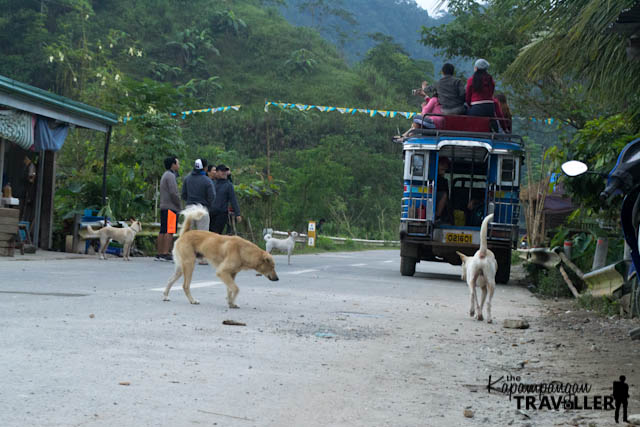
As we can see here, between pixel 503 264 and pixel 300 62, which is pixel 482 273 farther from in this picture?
pixel 300 62

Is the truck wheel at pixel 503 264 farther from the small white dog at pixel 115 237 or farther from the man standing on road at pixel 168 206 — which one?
the small white dog at pixel 115 237

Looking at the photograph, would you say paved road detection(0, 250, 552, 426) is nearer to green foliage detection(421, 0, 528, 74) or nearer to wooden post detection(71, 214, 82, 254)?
wooden post detection(71, 214, 82, 254)

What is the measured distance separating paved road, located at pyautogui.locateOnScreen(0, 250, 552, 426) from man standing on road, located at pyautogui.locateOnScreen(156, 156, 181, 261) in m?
6.07

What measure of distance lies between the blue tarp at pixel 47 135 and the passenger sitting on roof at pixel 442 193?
8.42 meters

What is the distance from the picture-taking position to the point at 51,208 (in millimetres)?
19266

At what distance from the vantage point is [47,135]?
727 inches

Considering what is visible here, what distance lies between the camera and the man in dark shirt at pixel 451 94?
58.3 feet

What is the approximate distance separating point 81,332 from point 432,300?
6.57m

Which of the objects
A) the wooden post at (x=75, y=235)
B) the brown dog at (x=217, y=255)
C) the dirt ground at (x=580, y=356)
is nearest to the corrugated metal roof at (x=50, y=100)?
the wooden post at (x=75, y=235)

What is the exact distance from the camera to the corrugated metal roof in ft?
53.8

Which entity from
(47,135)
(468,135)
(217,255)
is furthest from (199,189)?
(217,255)

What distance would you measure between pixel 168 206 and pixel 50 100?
136 inches

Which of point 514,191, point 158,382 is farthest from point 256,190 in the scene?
point 158,382

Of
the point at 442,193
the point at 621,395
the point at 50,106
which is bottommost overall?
the point at 621,395
